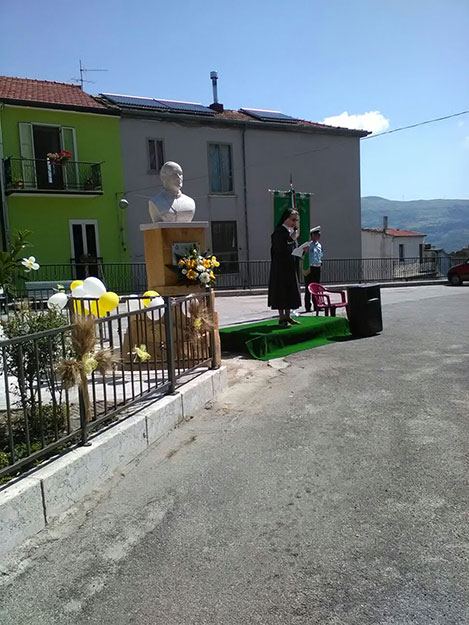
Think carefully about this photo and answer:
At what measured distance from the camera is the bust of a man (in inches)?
292

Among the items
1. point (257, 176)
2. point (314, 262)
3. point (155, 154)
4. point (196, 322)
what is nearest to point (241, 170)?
point (257, 176)

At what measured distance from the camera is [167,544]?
2875 millimetres

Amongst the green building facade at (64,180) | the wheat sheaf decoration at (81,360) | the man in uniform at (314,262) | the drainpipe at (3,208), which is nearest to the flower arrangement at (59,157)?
the green building facade at (64,180)

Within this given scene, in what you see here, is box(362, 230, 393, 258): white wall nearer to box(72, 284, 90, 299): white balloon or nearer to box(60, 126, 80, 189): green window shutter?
box(60, 126, 80, 189): green window shutter

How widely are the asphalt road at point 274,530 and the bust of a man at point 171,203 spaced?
3.34 metres

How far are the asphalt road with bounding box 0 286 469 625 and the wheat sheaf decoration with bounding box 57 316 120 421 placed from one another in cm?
78

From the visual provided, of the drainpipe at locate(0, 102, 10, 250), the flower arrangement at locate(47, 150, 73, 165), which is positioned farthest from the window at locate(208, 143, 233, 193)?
the drainpipe at locate(0, 102, 10, 250)

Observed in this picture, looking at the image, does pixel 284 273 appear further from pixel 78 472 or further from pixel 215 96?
pixel 215 96

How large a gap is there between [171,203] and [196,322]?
248 cm

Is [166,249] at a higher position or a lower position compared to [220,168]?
lower

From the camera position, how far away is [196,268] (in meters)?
6.97

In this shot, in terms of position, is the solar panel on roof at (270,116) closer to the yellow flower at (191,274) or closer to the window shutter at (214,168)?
the window shutter at (214,168)

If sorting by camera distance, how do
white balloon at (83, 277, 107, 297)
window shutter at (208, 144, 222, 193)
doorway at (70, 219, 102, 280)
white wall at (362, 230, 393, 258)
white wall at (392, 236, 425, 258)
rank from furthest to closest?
1. white wall at (392, 236, 425, 258)
2. white wall at (362, 230, 393, 258)
3. window shutter at (208, 144, 222, 193)
4. doorway at (70, 219, 102, 280)
5. white balloon at (83, 277, 107, 297)

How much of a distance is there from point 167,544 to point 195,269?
4.54 meters
